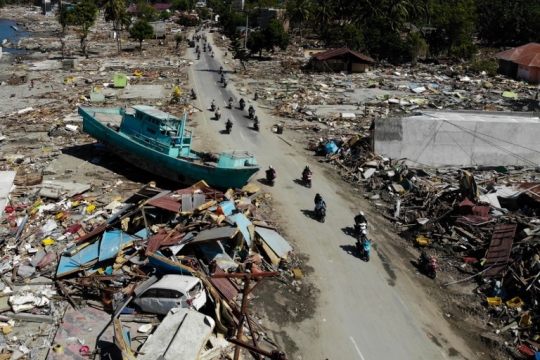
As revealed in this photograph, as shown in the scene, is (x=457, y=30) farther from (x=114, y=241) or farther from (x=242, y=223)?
(x=114, y=241)

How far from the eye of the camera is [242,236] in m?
14.5

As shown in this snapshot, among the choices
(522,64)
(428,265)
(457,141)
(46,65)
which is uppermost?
(522,64)

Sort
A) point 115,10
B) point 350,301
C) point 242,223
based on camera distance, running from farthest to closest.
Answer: point 115,10
point 242,223
point 350,301

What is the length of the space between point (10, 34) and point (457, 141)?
272ft

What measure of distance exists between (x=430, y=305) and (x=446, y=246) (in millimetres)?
3455

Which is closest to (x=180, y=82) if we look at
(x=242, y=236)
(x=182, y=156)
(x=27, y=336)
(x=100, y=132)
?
(x=100, y=132)

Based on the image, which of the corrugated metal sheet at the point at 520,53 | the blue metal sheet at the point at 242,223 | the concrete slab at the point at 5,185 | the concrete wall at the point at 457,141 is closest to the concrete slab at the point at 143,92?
the concrete slab at the point at 5,185

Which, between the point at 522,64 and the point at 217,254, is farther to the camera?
the point at 522,64

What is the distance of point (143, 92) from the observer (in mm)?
35750

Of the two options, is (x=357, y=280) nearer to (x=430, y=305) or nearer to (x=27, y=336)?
(x=430, y=305)

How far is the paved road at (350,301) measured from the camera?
11664 mm

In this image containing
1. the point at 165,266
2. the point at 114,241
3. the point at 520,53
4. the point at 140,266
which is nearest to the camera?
the point at 165,266

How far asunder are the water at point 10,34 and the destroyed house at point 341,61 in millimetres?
37400

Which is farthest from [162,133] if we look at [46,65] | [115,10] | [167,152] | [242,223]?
[115,10]
